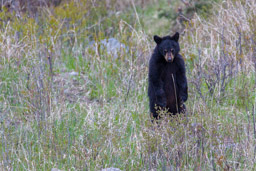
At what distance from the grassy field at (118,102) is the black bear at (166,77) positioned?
293 millimetres

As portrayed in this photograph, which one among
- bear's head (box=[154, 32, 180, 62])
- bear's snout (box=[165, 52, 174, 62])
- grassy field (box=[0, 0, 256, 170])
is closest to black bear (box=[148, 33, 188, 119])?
bear's head (box=[154, 32, 180, 62])

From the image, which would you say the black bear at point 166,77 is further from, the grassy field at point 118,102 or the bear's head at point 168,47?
the grassy field at point 118,102

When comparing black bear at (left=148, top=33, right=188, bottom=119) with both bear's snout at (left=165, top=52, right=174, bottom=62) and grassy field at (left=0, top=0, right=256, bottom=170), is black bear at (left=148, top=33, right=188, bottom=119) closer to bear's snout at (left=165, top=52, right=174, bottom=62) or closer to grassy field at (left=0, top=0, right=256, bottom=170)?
bear's snout at (left=165, top=52, right=174, bottom=62)

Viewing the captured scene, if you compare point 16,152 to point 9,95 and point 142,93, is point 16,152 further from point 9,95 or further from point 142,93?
point 142,93

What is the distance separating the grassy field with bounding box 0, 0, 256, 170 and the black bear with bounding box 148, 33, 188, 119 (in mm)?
293

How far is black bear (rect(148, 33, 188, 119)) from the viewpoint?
5.02 meters

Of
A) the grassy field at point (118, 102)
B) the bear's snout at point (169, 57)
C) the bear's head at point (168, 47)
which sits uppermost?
the bear's head at point (168, 47)

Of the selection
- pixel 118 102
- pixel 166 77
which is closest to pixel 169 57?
pixel 166 77

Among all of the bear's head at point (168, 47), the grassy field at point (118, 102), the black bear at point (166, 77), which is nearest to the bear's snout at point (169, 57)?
the bear's head at point (168, 47)

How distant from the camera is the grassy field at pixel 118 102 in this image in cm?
417

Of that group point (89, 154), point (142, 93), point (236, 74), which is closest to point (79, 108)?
point (142, 93)

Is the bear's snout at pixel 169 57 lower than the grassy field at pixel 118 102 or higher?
higher

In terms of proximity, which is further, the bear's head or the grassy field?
the bear's head

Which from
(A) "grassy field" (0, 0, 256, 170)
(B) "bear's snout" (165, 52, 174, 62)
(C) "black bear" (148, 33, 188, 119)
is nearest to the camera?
(A) "grassy field" (0, 0, 256, 170)
